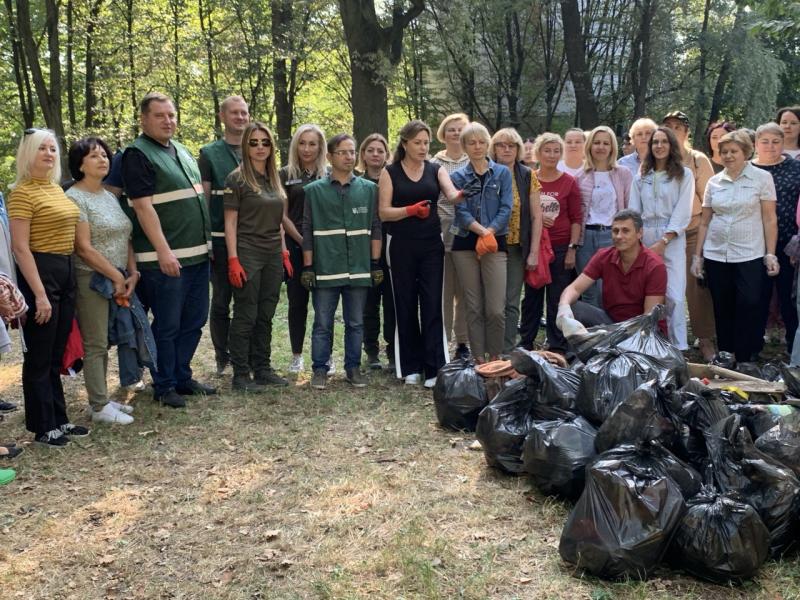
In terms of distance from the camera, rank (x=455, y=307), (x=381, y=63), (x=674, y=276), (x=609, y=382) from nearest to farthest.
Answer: (x=609, y=382) → (x=674, y=276) → (x=455, y=307) → (x=381, y=63)

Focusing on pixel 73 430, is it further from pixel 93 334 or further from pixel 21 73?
pixel 21 73

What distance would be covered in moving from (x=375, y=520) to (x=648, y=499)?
1363 millimetres

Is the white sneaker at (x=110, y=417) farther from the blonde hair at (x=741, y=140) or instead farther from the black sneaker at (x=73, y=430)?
the blonde hair at (x=741, y=140)

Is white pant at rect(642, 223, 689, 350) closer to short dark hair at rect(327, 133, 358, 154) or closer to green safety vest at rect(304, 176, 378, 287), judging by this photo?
green safety vest at rect(304, 176, 378, 287)

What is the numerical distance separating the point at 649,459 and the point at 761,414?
3.13ft

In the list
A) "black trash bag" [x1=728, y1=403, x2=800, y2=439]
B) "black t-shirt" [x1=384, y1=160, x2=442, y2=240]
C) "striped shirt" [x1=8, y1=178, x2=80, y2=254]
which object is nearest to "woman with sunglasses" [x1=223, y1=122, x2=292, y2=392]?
"black t-shirt" [x1=384, y1=160, x2=442, y2=240]

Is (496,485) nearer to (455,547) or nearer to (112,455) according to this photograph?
(455,547)

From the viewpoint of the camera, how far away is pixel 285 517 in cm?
368

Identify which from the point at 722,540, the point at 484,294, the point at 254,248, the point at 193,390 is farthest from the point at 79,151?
the point at 722,540

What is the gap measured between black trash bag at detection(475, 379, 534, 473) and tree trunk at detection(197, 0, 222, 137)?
14.5 m

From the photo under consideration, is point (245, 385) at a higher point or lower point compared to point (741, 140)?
lower

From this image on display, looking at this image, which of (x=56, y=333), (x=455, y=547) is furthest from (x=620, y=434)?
(x=56, y=333)

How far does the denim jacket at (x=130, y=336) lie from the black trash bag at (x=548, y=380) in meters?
2.73

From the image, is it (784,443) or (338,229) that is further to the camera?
(338,229)
